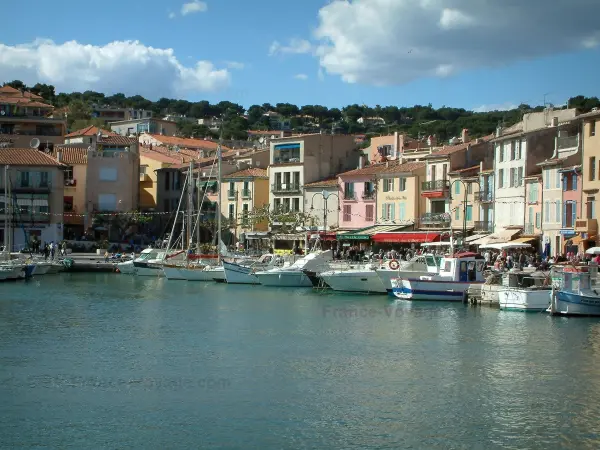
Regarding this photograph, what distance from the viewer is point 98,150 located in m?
97.6

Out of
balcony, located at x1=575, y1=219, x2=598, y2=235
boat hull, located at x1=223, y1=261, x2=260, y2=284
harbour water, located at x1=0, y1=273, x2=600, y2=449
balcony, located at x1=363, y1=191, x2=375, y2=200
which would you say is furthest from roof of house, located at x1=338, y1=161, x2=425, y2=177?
harbour water, located at x1=0, y1=273, x2=600, y2=449

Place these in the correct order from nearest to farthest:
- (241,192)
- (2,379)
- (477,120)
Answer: (2,379) → (241,192) → (477,120)

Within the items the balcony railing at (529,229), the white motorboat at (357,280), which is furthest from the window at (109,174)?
the balcony railing at (529,229)

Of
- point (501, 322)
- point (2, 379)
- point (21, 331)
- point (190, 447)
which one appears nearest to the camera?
point (190, 447)

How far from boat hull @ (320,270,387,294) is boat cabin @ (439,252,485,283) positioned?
5932mm

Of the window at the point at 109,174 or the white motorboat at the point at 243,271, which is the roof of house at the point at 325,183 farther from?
the white motorboat at the point at 243,271

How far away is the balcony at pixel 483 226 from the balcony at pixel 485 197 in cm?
154

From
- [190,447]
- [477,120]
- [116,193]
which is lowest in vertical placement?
[190,447]

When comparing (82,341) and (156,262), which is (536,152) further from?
(82,341)

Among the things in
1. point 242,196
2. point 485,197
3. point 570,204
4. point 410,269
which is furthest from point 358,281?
point 242,196

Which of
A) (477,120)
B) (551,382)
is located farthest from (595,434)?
(477,120)

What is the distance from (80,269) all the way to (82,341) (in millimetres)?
40469

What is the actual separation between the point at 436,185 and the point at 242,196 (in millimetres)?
23315

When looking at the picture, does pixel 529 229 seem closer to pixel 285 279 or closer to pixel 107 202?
pixel 285 279
